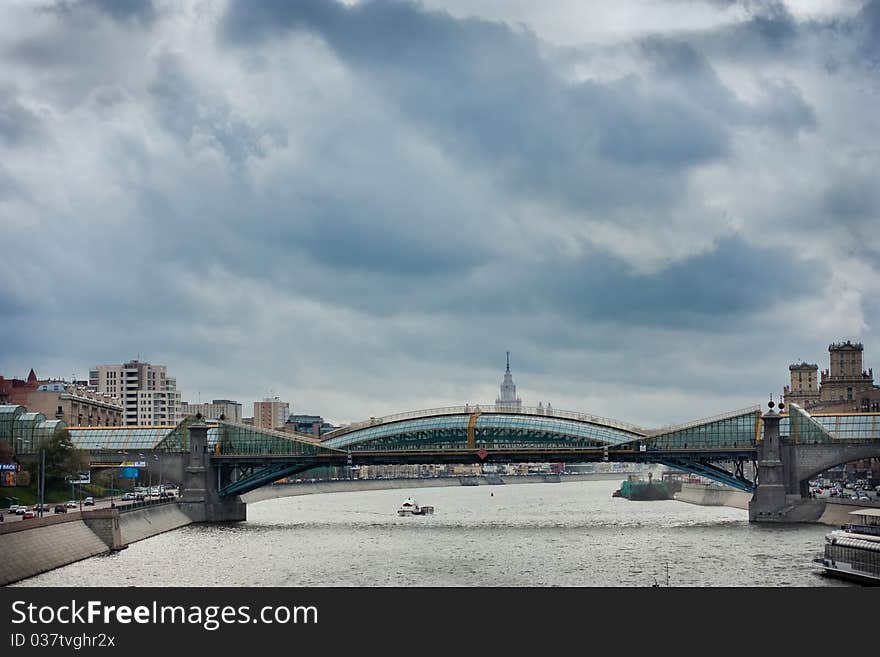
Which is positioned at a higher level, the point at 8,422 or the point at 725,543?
the point at 8,422

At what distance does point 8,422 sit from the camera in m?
187

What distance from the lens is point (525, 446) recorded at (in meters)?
175

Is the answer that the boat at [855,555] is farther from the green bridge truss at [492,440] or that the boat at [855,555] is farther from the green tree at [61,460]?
the green tree at [61,460]

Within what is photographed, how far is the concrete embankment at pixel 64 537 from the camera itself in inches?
3927

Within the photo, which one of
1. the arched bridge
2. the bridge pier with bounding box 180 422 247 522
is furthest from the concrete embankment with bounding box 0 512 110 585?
the arched bridge

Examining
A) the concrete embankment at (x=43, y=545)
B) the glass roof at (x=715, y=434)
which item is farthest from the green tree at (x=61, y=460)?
the glass roof at (x=715, y=434)

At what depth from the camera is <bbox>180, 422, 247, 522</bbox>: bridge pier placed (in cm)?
17025

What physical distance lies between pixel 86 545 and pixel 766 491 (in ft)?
259

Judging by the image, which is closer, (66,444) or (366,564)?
(366,564)

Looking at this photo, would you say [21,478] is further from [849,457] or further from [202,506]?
[849,457]

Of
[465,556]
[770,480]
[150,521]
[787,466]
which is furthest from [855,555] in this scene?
[150,521]

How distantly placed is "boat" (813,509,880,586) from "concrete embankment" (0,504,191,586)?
5882 cm
